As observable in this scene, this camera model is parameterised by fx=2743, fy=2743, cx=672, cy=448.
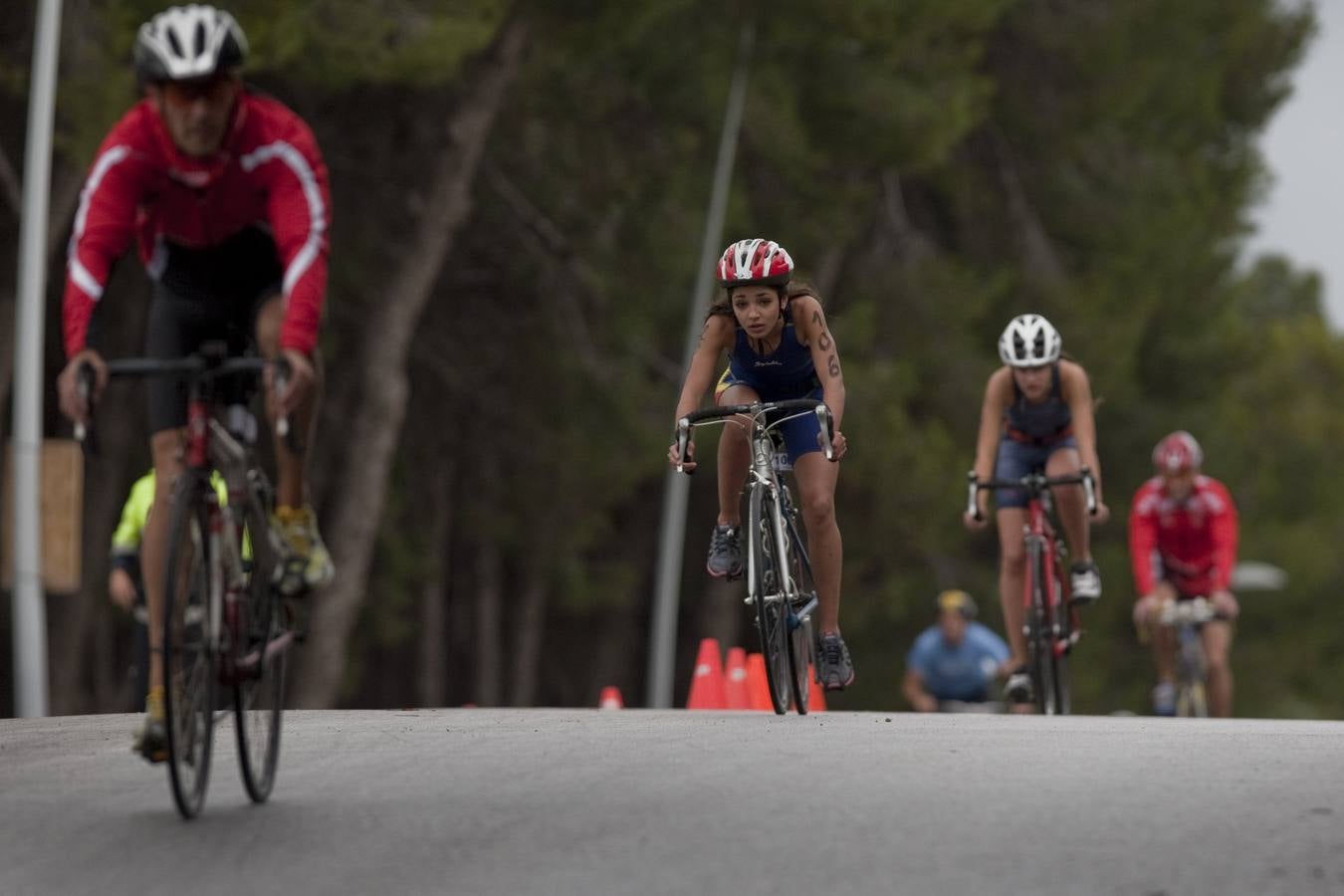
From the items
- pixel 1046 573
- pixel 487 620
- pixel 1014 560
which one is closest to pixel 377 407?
pixel 487 620

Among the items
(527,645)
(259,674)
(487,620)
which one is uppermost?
(259,674)

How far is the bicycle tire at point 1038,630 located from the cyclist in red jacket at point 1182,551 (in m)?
2.80

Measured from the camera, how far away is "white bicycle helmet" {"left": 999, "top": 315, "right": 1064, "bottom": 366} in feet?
46.5

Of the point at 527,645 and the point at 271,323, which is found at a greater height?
the point at 271,323

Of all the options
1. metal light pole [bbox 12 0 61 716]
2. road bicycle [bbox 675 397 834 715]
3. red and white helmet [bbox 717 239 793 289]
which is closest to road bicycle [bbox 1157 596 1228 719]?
road bicycle [bbox 675 397 834 715]

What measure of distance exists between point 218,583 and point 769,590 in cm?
419

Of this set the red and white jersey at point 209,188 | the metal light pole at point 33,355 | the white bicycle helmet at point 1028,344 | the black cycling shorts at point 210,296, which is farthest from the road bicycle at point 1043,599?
the metal light pole at point 33,355

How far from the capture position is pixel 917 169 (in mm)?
37438

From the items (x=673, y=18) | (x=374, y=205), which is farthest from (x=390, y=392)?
(x=673, y=18)

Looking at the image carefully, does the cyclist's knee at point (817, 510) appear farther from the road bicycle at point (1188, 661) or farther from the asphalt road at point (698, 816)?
the road bicycle at point (1188, 661)

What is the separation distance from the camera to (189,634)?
7488 mm

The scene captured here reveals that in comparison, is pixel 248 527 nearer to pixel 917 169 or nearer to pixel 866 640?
pixel 917 169

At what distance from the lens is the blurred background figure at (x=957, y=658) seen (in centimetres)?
2303

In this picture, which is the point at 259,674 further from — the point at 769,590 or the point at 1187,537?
the point at 1187,537
